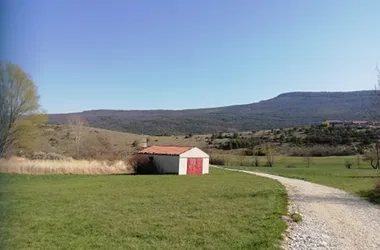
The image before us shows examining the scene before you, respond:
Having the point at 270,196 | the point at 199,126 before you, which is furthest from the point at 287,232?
the point at 199,126

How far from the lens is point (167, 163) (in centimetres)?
4191

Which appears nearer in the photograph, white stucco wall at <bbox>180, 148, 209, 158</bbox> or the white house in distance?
the white house in distance

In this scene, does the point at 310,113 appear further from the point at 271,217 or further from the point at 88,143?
the point at 271,217

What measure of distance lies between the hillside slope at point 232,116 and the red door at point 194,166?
49.2 metres

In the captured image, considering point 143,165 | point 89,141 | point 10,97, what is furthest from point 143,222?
point 89,141

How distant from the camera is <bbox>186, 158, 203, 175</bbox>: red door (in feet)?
137

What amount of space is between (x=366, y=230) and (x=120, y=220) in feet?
23.3

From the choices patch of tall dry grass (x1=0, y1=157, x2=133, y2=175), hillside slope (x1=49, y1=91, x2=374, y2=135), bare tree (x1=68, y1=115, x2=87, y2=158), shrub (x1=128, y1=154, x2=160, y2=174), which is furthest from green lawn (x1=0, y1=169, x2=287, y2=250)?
hillside slope (x1=49, y1=91, x2=374, y2=135)

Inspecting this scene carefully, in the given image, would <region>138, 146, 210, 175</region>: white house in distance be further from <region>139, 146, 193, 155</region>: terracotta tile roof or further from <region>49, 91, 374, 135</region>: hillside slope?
<region>49, 91, 374, 135</region>: hillside slope

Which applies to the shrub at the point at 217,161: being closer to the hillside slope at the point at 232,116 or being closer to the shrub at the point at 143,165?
the shrub at the point at 143,165

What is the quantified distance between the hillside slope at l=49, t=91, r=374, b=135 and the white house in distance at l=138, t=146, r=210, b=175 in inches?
1856

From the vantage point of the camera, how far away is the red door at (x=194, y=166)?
4169 centimetres

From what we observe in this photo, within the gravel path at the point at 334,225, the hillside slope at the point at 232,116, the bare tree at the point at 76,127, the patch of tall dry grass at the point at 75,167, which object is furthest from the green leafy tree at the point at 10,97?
the hillside slope at the point at 232,116

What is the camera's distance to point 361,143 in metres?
67.1
